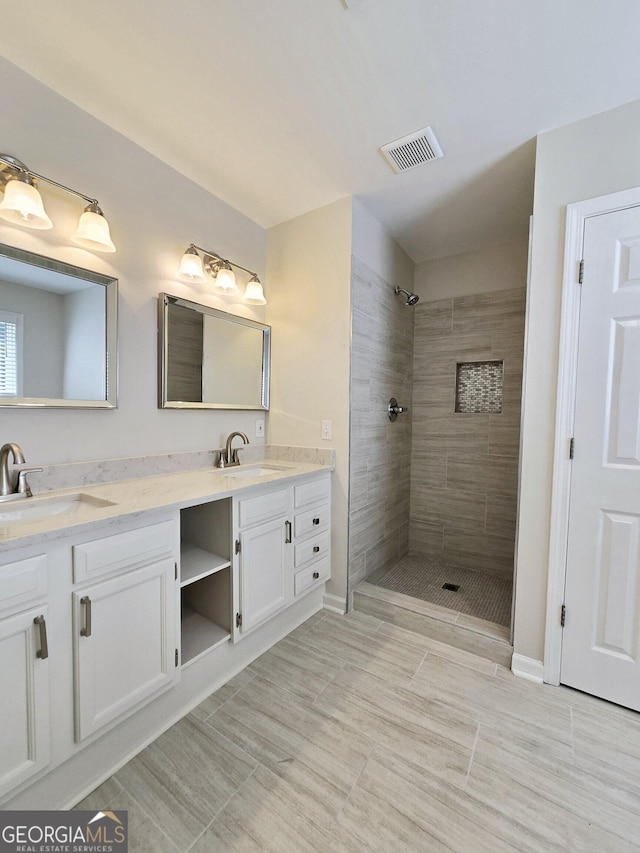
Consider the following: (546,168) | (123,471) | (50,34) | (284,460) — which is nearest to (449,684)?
(284,460)

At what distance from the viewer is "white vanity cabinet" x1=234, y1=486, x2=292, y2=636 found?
→ 1647 mm

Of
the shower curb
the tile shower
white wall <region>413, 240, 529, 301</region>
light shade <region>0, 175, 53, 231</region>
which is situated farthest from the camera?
white wall <region>413, 240, 529, 301</region>

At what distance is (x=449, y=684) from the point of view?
1638 millimetres

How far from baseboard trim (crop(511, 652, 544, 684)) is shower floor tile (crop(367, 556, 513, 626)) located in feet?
1.09

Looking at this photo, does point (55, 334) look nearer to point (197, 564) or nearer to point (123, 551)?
point (123, 551)

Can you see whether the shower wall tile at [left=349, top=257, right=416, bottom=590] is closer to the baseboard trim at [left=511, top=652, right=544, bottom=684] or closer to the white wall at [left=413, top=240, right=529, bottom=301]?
the white wall at [left=413, top=240, right=529, bottom=301]

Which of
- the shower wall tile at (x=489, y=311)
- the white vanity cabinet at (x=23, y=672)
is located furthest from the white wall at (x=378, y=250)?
the white vanity cabinet at (x=23, y=672)

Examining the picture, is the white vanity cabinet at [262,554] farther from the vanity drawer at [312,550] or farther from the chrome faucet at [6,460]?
the chrome faucet at [6,460]

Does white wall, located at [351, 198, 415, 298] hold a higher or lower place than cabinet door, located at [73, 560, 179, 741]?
higher

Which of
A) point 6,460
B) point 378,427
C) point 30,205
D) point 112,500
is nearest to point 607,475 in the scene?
point 378,427

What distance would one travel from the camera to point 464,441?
2.92m

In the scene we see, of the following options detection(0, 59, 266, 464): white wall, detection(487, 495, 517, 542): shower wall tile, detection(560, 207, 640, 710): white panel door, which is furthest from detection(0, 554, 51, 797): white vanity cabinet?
detection(487, 495, 517, 542): shower wall tile

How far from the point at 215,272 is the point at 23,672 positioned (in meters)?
1.97

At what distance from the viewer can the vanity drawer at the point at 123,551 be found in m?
1.09
